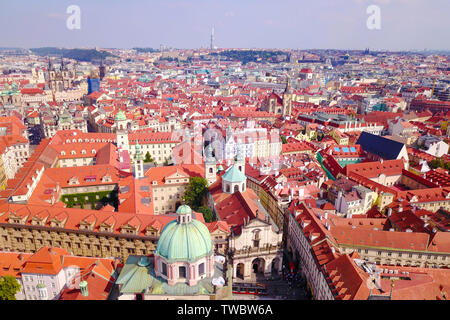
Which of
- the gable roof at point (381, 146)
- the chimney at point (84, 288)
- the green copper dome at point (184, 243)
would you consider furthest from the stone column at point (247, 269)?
the gable roof at point (381, 146)

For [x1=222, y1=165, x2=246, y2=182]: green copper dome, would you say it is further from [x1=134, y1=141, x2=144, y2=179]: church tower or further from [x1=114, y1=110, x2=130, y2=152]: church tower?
[x1=114, y1=110, x2=130, y2=152]: church tower

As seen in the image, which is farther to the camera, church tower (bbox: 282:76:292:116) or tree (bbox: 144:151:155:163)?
church tower (bbox: 282:76:292:116)

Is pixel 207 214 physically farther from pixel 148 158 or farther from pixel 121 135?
pixel 148 158

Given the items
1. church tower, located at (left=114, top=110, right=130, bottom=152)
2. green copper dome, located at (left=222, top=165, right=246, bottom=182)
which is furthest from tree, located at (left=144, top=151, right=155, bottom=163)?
green copper dome, located at (left=222, top=165, right=246, bottom=182)

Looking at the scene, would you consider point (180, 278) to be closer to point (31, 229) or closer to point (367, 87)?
point (31, 229)

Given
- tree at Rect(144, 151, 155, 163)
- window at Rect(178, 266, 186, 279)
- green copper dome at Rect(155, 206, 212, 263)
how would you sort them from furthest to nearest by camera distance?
tree at Rect(144, 151, 155, 163) → window at Rect(178, 266, 186, 279) → green copper dome at Rect(155, 206, 212, 263)

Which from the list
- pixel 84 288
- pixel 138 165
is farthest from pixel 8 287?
pixel 138 165

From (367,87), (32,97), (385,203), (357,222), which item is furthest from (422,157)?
(32,97)

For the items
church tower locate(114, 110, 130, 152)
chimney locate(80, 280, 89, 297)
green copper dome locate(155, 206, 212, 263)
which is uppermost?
church tower locate(114, 110, 130, 152)

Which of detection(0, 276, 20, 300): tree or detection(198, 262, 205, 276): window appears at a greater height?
detection(198, 262, 205, 276): window
